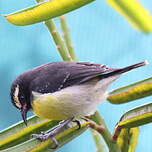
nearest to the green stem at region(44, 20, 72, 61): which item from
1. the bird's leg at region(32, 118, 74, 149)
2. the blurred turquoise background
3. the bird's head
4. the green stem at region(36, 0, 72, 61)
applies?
the green stem at region(36, 0, 72, 61)

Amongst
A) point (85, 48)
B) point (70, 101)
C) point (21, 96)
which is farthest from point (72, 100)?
point (85, 48)

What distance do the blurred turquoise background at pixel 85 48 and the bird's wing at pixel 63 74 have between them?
2.70 ft

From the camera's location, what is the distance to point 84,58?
217cm

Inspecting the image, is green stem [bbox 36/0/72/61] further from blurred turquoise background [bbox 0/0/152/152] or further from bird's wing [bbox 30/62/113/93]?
blurred turquoise background [bbox 0/0/152/152]

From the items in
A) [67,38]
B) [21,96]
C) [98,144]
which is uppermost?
[67,38]

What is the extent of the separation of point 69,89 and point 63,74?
0.05 meters

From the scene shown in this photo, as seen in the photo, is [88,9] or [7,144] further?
[88,9]

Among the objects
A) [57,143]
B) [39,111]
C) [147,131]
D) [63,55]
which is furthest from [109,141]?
[147,131]

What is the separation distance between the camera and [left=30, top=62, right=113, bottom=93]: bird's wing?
1123 millimetres

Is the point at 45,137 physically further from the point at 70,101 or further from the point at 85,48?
the point at 85,48

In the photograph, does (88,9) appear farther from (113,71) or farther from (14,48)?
(113,71)

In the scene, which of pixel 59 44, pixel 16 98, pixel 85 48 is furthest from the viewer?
pixel 85 48

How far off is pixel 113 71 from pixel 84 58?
1.10m

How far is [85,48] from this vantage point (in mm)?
2201
